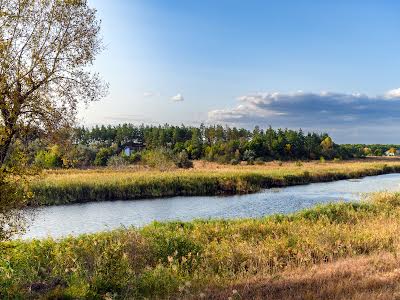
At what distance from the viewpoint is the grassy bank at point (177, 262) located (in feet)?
27.9

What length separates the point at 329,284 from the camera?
8320 millimetres

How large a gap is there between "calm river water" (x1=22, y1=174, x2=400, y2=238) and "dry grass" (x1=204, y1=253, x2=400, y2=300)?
Result: 53.9 ft

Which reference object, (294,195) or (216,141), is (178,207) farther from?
(216,141)

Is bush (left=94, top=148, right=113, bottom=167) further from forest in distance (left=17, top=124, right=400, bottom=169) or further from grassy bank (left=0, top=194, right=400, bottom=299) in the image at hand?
grassy bank (left=0, top=194, right=400, bottom=299)

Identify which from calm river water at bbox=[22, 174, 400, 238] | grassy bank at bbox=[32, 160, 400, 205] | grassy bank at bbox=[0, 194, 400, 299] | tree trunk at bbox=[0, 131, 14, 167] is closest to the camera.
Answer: grassy bank at bbox=[0, 194, 400, 299]

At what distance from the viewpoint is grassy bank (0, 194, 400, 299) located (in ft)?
27.9

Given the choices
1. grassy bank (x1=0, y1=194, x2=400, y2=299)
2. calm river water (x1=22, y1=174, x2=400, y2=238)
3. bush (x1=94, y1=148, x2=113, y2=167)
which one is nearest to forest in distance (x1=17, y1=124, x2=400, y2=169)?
bush (x1=94, y1=148, x2=113, y2=167)

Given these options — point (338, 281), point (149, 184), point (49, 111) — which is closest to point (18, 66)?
point (49, 111)

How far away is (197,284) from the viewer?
8852 mm

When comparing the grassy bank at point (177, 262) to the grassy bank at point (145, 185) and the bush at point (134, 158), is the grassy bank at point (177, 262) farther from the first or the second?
the bush at point (134, 158)

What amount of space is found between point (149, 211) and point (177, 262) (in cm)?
2148

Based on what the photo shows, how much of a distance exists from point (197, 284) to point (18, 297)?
11.2 feet

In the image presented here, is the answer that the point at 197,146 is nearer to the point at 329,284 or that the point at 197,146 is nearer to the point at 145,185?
the point at 145,185

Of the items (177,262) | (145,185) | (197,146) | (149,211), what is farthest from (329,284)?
(197,146)
